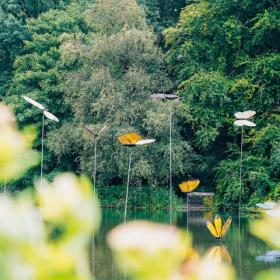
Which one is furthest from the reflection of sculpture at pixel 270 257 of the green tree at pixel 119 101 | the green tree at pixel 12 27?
the green tree at pixel 12 27

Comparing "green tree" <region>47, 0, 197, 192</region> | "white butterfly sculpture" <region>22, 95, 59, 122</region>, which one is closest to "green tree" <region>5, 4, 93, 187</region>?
"green tree" <region>47, 0, 197, 192</region>

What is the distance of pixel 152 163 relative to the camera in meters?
15.2

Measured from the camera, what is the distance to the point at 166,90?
16.2 m

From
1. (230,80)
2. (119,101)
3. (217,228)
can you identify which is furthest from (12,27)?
(217,228)

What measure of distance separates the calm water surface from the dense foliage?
3.43ft

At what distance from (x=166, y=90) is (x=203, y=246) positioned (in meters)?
6.38

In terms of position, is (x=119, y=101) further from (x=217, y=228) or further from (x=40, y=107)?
(x=40, y=107)

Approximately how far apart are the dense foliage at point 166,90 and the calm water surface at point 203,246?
105 cm

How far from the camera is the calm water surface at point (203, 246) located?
8.35 m

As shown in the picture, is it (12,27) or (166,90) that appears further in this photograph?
(12,27)

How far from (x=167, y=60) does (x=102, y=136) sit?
2.74 m

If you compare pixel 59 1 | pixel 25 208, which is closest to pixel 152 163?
pixel 59 1

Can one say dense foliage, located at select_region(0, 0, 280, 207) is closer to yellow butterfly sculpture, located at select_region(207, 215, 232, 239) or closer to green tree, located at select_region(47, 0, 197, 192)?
green tree, located at select_region(47, 0, 197, 192)

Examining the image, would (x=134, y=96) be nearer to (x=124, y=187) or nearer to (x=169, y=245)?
(x=124, y=187)
